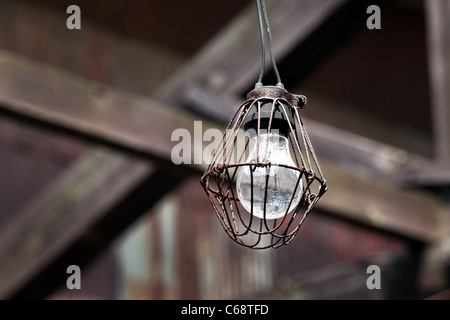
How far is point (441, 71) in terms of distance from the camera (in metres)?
4.69

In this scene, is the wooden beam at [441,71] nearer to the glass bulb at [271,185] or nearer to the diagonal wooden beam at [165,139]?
the diagonal wooden beam at [165,139]

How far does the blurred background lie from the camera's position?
4.33 meters

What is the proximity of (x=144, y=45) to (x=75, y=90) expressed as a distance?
2.00 meters

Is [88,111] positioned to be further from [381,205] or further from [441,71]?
[441,71]

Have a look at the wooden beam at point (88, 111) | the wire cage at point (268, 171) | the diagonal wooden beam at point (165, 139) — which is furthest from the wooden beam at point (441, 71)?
the wire cage at point (268, 171)

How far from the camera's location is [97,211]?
4652 millimetres

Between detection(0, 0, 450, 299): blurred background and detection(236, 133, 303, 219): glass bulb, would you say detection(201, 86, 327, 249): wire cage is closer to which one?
detection(236, 133, 303, 219): glass bulb

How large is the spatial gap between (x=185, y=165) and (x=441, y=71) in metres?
1.38

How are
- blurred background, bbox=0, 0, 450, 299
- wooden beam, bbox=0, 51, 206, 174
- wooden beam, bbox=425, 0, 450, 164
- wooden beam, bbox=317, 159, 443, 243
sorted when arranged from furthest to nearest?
1. wooden beam, bbox=425, 0, 450, 164
2. wooden beam, bbox=317, 159, 443, 243
3. blurred background, bbox=0, 0, 450, 299
4. wooden beam, bbox=0, 51, 206, 174

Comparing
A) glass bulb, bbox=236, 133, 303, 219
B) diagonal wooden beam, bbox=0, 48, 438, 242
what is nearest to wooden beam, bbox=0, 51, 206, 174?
diagonal wooden beam, bbox=0, 48, 438, 242

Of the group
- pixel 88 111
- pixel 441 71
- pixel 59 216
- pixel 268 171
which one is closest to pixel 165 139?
pixel 88 111
